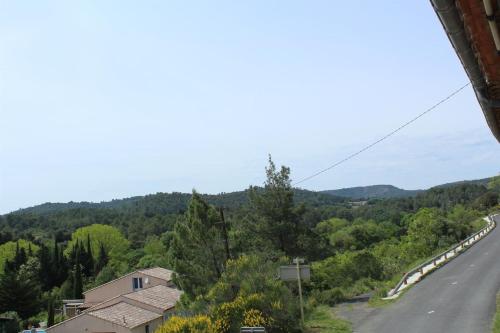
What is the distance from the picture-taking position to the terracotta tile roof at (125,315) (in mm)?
31105

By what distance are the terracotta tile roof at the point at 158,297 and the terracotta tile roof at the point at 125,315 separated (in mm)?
1167

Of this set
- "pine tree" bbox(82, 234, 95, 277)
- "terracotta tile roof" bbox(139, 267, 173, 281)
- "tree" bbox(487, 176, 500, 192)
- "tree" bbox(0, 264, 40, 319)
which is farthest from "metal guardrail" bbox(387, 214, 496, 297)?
"tree" bbox(487, 176, 500, 192)

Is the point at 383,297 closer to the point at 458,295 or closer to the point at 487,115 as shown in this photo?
the point at 458,295

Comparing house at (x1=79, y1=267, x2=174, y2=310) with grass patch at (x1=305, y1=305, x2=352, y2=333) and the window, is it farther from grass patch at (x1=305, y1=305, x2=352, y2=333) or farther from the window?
grass patch at (x1=305, y1=305, x2=352, y2=333)

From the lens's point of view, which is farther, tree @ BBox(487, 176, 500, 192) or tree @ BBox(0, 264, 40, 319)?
tree @ BBox(487, 176, 500, 192)

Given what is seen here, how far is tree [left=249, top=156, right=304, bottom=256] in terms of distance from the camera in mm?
32938

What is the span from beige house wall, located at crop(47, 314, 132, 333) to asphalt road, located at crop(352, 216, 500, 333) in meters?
15.0

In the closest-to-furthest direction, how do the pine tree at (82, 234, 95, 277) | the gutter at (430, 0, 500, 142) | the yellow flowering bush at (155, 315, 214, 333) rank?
the gutter at (430, 0, 500, 142) < the yellow flowering bush at (155, 315, 214, 333) < the pine tree at (82, 234, 95, 277)

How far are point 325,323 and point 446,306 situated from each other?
5187 mm

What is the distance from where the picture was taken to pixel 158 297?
3875cm

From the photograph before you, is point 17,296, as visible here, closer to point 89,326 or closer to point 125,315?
point 89,326

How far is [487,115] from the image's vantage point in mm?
6746

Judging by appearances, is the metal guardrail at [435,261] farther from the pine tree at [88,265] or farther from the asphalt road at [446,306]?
the pine tree at [88,265]

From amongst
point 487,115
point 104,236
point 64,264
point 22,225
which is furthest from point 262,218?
point 22,225
